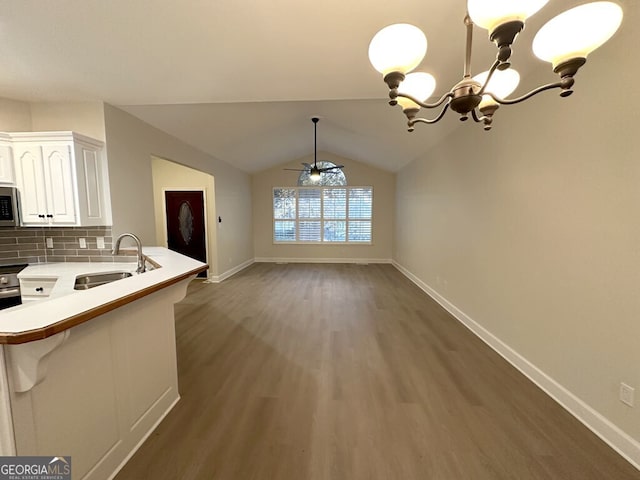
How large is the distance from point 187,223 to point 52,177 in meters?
3.32

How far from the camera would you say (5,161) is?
2500mm

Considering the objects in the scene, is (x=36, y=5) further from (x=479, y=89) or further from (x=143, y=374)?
(x=479, y=89)

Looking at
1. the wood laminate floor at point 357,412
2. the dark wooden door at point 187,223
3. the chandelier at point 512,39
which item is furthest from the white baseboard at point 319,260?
the chandelier at point 512,39

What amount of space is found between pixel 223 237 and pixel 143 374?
4478 millimetres

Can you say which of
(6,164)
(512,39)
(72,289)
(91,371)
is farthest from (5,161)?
(512,39)

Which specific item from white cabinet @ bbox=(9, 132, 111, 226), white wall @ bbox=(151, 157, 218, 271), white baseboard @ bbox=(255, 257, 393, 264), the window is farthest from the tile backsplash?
the window

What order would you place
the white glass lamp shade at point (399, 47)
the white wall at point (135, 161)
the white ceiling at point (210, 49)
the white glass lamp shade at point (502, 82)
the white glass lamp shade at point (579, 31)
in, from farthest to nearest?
the white wall at point (135, 161) → the white ceiling at point (210, 49) → the white glass lamp shade at point (502, 82) → the white glass lamp shade at point (399, 47) → the white glass lamp shade at point (579, 31)

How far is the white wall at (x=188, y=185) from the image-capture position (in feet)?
18.5

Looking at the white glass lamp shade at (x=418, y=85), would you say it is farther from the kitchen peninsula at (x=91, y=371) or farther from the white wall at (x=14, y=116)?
the white wall at (x=14, y=116)

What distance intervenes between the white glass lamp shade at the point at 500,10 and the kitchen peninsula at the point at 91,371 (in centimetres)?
184

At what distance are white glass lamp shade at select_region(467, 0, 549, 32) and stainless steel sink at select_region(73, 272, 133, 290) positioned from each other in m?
2.87

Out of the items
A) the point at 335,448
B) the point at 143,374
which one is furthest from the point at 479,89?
the point at 143,374

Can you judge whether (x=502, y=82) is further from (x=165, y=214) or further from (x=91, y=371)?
(x=165, y=214)

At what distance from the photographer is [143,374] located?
1697mm
